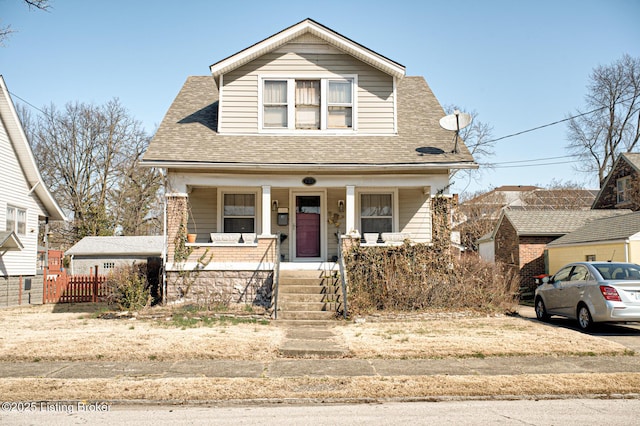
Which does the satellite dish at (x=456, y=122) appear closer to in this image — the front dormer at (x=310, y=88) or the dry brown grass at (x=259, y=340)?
the front dormer at (x=310, y=88)

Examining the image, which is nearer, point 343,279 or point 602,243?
point 343,279

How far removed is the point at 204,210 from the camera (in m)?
17.6

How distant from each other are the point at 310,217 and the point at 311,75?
452 cm

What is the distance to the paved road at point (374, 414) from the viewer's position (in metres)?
5.77

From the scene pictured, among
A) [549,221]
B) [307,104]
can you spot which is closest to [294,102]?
[307,104]

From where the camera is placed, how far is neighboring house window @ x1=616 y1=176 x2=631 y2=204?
29.4 m

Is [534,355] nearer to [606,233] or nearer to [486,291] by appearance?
[486,291]

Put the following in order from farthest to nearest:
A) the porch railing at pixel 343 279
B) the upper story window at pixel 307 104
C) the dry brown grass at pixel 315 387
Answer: the upper story window at pixel 307 104, the porch railing at pixel 343 279, the dry brown grass at pixel 315 387

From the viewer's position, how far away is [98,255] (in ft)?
121

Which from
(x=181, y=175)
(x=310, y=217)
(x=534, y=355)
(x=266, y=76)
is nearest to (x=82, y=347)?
(x=181, y=175)

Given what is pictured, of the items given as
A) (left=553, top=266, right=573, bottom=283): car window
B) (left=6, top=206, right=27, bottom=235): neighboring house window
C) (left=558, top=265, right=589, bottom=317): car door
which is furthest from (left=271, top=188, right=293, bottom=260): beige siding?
(left=6, top=206, right=27, bottom=235): neighboring house window

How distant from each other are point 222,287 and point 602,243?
1429cm

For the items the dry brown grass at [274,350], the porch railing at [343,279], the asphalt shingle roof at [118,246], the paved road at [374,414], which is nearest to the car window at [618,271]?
the dry brown grass at [274,350]

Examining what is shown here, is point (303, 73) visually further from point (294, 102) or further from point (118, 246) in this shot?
point (118, 246)
